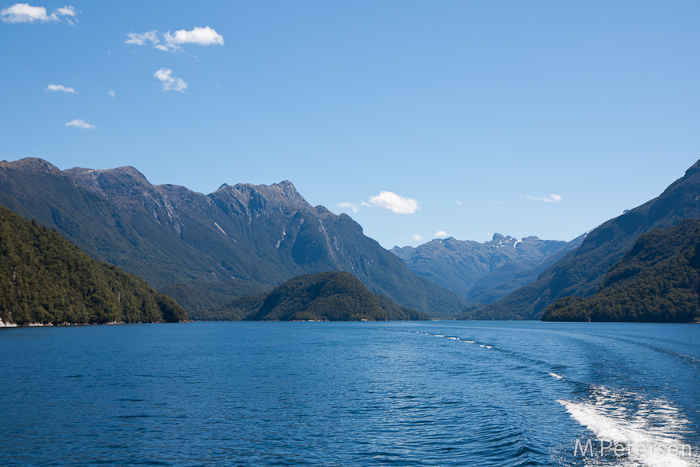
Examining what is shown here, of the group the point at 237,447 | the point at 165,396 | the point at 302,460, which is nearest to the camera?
the point at 302,460

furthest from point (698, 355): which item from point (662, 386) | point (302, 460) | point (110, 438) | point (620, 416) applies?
point (110, 438)

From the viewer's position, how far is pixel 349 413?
177 feet

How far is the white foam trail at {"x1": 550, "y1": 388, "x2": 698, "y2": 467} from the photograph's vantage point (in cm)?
3759

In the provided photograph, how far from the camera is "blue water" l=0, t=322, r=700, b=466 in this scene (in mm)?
38750

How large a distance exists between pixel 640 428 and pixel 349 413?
26.3 meters

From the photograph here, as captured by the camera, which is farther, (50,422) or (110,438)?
(50,422)

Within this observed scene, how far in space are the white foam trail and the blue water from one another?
0.53ft

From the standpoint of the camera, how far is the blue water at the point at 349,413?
127 feet

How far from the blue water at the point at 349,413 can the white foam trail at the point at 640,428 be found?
0.16 meters

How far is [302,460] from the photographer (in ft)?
123

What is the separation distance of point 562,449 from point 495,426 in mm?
8199

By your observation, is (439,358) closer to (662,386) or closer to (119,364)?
(662,386)

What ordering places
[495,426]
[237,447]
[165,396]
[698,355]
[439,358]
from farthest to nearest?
[439,358] → [698,355] → [165,396] → [495,426] → [237,447]

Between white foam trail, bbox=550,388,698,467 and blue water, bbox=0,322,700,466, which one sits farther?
blue water, bbox=0,322,700,466
